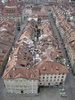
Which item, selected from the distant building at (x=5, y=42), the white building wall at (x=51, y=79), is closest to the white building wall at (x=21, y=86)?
the white building wall at (x=51, y=79)

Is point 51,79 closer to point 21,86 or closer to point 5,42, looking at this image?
point 21,86

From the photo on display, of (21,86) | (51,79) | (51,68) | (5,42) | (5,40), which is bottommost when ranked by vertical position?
(51,79)

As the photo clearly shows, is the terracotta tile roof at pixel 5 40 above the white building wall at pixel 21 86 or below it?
above

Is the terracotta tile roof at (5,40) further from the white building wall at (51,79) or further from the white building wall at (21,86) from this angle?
the white building wall at (51,79)

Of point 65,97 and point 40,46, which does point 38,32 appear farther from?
point 65,97

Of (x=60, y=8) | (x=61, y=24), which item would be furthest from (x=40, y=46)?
(x=60, y=8)

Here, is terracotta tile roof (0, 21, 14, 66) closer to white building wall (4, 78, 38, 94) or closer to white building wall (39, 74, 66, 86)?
white building wall (4, 78, 38, 94)

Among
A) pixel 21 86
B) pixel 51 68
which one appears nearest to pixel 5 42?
pixel 21 86

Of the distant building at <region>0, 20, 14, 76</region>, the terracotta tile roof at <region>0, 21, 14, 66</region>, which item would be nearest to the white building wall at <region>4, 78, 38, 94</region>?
the distant building at <region>0, 20, 14, 76</region>
